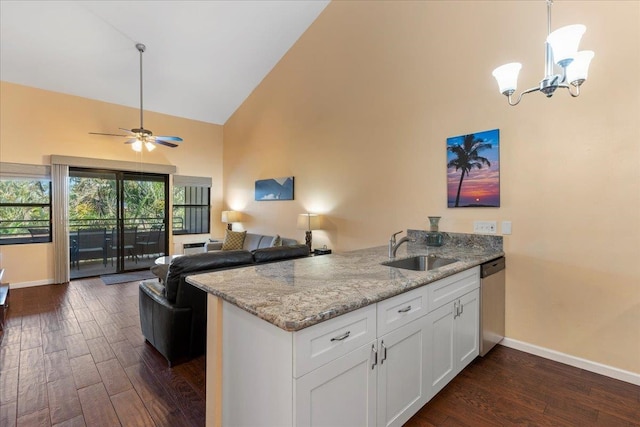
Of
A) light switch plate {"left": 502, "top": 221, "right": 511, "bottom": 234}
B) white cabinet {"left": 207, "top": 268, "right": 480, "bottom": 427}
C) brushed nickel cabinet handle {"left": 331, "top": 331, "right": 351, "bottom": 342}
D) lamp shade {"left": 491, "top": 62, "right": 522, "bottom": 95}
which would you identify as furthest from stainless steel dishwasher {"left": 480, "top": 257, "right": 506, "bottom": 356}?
brushed nickel cabinet handle {"left": 331, "top": 331, "right": 351, "bottom": 342}

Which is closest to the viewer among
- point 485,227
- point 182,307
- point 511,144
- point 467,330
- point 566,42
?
point 566,42

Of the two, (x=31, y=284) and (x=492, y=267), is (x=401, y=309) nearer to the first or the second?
(x=492, y=267)

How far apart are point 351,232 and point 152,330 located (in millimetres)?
2664

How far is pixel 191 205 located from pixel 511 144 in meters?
6.18

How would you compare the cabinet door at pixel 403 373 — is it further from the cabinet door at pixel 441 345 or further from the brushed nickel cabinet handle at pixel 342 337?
the brushed nickel cabinet handle at pixel 342 337

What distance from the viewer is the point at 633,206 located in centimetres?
230

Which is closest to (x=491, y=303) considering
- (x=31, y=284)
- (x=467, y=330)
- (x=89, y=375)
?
(x=467, y=330)

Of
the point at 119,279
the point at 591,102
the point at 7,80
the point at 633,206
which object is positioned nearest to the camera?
the point at 633,206

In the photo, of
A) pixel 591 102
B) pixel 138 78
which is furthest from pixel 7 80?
pixel 591 102

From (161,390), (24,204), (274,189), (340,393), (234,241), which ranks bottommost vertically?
(161,390)

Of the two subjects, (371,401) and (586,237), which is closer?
(371,401)

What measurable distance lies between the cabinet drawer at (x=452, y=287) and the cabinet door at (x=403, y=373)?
0.58 feet

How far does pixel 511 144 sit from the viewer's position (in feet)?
9.36

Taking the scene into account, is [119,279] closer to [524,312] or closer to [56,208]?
[56,208]
